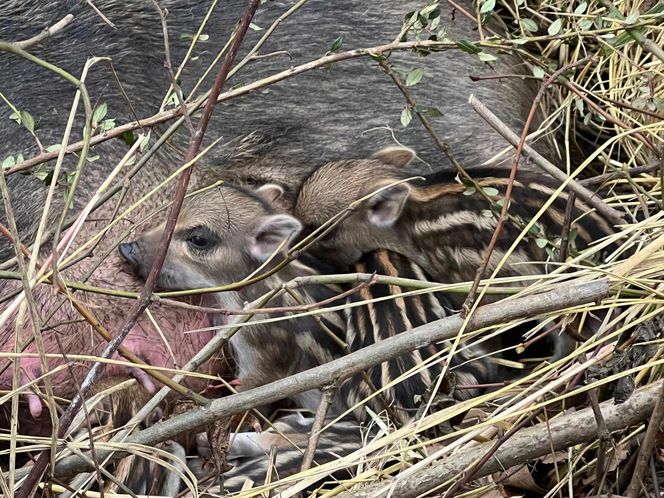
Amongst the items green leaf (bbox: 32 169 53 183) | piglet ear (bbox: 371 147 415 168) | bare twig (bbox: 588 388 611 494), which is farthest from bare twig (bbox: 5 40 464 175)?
bare twig (bbox: 588 388 611 494)

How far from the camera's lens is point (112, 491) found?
3.19 m

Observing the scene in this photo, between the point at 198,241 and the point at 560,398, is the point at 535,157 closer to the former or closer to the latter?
the point at 560,398

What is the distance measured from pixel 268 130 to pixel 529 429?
6.45 ft

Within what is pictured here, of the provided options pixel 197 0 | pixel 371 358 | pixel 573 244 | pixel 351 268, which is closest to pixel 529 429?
pixel 371 358

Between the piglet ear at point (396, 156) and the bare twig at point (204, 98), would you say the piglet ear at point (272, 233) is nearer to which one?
the piglet ear at point (396, 156)

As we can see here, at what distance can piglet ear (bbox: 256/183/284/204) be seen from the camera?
4191 millimetres

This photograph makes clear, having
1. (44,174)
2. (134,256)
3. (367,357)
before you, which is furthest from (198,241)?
(367,357)

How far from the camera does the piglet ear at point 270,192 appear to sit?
4191mm

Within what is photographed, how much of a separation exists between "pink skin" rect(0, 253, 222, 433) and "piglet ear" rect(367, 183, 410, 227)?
74 centimetres

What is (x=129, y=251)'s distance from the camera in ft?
13.0

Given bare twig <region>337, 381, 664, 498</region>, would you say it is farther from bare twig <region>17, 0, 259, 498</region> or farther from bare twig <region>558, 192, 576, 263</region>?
bare twig <region>17, 0, 259, 498</region>

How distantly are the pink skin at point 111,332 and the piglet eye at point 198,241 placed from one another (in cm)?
24

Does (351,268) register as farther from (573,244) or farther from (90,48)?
(90,48)

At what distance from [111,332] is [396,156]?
1270 millimetres
